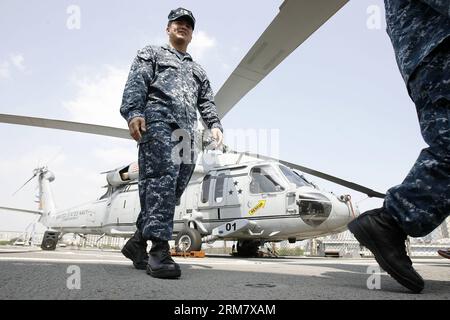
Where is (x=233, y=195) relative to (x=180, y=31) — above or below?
below

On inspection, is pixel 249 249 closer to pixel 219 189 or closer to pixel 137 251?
pixel 219 189

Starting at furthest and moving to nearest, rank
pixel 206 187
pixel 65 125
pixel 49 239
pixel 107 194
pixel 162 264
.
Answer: pixel 107 194 → pixel 49 239 → pixel 206 187 → pixel 65 125 → pixel 162 264

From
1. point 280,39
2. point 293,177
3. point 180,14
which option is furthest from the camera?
point 293,177

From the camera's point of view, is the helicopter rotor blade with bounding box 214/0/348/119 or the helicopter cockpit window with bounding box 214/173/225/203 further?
the helicopter cockpit window with bounding box 214/173/225/203

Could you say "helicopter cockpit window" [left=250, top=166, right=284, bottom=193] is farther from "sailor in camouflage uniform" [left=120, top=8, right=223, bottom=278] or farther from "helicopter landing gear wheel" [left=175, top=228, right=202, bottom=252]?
"sailor in camouflage uniform" [left=120, top=8, right=223, bottom=278]

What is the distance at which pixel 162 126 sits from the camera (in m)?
2.19

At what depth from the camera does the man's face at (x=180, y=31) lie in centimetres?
251

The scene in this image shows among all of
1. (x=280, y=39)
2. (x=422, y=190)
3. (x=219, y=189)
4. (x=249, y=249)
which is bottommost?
(x=249, y=249)

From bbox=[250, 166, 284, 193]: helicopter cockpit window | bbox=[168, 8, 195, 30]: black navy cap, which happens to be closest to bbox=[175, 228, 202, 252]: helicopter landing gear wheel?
bbox=[250, 166, 284, 193]: helicopter cockpit window

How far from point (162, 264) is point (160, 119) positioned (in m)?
0.94

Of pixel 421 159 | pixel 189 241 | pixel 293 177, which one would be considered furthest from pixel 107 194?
pixel 421 159

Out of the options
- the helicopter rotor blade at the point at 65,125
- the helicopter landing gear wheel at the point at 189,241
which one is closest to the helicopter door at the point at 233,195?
the helicopter landing gear wheel at the point at 189,241

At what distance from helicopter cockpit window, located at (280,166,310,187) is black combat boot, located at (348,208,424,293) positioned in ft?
15.1

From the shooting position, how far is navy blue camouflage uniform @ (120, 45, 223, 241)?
208 cm
